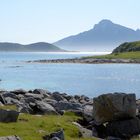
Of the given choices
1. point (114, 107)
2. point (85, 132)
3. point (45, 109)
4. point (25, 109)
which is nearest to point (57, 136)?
point (85, 132)

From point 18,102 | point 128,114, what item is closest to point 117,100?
point 128,114

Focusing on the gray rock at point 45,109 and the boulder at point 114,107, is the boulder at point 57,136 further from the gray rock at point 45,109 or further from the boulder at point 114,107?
the gray rock at point 45,109

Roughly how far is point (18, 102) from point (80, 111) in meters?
5.05

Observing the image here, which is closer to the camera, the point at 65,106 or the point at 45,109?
the point at 45,109

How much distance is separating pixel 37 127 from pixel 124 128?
5.77m

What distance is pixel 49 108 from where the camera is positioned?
109ft

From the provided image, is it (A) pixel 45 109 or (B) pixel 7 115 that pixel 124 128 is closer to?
(A) pixel 45 109

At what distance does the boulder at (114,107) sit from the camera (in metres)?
29.0

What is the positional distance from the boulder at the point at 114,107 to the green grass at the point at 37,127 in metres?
2.09

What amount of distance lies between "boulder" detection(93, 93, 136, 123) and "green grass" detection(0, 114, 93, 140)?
2087mm

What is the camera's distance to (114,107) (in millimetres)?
29078

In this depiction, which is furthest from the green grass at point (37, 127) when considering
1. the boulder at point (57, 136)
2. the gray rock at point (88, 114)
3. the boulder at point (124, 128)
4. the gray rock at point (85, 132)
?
the boulder at point (124, 128)

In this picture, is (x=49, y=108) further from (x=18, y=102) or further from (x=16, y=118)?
(x=16, y=118)

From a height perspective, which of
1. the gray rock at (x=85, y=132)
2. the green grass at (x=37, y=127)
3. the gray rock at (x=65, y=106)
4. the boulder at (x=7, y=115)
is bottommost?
the gray rock at (x=85, y=132)
